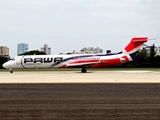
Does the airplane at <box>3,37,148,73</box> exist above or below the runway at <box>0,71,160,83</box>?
above

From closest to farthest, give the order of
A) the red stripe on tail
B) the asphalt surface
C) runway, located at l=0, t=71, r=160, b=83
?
the asphalt surface
runway, located at l=0, t=71, r=160, b=83
the red stripe on tail

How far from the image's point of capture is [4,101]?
10.6 m

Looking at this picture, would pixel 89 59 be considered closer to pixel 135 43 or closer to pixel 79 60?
pixel 79 60

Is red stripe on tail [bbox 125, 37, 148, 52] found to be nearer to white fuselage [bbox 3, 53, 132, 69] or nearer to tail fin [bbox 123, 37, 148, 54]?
tail fin [bbox 123, 37, 148, 54]

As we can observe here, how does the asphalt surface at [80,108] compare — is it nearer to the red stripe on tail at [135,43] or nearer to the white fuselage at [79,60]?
the white fuselage at [79,60]

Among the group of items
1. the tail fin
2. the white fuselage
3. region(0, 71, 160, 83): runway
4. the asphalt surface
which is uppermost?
the tail fin

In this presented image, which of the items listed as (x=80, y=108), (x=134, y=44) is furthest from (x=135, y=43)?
(x=80, y=108)

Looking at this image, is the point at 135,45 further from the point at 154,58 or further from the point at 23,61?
the point at 154,58

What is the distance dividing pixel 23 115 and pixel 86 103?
2.55 meters

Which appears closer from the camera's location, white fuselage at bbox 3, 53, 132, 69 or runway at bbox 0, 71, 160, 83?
runway at bbox 0, 71, 160, 83

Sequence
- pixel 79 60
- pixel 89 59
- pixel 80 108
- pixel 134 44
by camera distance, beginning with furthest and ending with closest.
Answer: pixel 134 44
pixel 79 60
pixel 89 59
pixel 80 108

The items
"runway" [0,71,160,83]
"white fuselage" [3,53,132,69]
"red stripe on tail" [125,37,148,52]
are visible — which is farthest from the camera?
"red stripe on tail" [125,37,148,52]

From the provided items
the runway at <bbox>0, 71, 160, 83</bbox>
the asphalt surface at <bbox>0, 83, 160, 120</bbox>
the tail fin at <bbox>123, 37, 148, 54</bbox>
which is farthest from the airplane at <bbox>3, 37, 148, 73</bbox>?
the asphalt surface at <bbox>0, 83, 160, 120</bbox>

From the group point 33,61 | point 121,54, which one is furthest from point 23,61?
point 121,54
